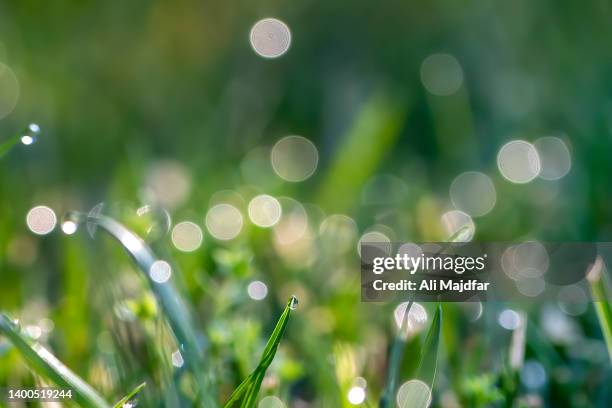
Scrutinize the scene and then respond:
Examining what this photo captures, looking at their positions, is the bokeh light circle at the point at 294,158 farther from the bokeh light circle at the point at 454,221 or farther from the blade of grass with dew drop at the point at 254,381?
the blade of grass with dew drop at the point at 254,381

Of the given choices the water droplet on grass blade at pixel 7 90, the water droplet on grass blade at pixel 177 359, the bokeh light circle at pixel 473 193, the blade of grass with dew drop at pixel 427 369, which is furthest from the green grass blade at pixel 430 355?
the water droplet on grass blade at pixel 7 90

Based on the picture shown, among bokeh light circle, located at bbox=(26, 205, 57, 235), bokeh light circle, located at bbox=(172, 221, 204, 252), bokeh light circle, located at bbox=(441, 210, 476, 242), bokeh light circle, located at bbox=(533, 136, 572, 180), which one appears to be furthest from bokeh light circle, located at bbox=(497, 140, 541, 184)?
bokeh light circle, located at bbox=(26, 205, 57, 235)

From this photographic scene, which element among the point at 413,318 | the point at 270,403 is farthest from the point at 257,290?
the point at 270,403

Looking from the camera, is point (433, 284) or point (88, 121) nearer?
point (433, 284)

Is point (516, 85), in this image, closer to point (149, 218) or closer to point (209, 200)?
point (209, 200)

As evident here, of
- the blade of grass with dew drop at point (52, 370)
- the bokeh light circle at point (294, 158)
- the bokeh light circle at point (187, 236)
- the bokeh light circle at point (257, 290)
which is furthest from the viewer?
the bokeh light circle at point (294, 158)

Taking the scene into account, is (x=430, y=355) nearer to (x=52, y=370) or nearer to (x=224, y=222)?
(x=52, y=370)

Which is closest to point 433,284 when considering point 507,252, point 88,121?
point 507,252

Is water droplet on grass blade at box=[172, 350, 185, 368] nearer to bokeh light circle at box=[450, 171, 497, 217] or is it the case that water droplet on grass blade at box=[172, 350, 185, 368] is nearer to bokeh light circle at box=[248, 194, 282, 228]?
bokeh light circle at box=[248, 194, 282, 228]
